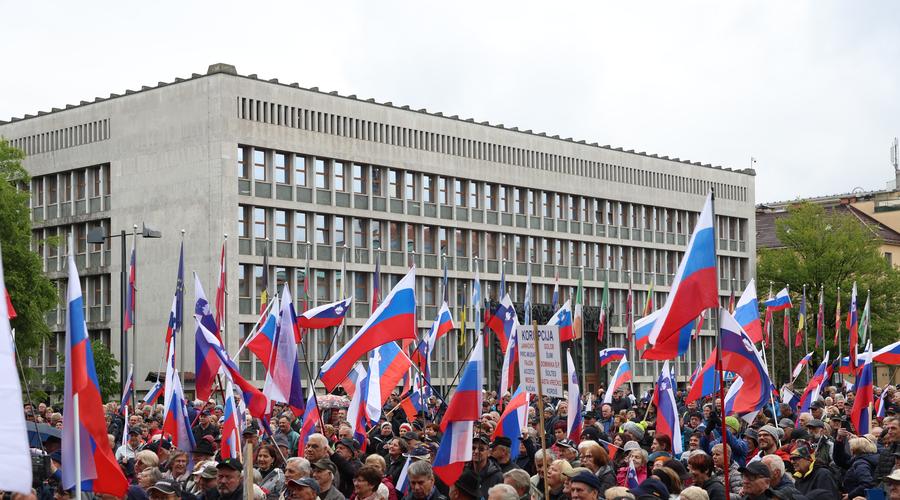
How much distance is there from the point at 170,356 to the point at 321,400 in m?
5.59

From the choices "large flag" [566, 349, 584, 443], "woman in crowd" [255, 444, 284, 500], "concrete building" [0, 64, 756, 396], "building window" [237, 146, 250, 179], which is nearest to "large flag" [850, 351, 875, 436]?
"large flag" [566, 349, 584, 443]

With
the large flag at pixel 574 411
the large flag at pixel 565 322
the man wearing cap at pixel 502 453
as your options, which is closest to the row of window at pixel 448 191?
the large flag at pixel 565 322

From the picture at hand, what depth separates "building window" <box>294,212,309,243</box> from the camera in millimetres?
63688

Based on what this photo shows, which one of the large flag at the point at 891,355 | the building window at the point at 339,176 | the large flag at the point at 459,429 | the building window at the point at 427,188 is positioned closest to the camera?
the large flag at the point at 459,429

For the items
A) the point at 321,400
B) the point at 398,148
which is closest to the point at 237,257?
the point at 398,148

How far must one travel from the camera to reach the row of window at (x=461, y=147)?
62219 millimetres

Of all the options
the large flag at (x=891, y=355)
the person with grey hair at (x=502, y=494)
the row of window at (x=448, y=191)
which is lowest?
the person with grey hair at (x=502, y=494)

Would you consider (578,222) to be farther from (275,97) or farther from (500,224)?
(275,97)

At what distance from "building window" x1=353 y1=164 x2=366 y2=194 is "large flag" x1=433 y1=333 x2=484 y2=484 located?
52488 millimetres

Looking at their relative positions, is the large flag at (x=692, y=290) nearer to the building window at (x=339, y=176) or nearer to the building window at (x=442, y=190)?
the building window at (x=339, y=176)

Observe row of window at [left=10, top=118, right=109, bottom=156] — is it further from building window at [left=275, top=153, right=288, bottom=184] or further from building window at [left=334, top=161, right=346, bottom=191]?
building window at [left=334, top=161, right=346, bottom=191]

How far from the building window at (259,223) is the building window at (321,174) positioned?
3268mm

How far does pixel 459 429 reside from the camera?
1327 centimetres

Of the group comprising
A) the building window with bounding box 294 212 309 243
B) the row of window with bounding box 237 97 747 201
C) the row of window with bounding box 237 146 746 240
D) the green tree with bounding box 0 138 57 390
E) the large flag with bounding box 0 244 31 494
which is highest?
the row of window with bounding box 237 97 747 201
